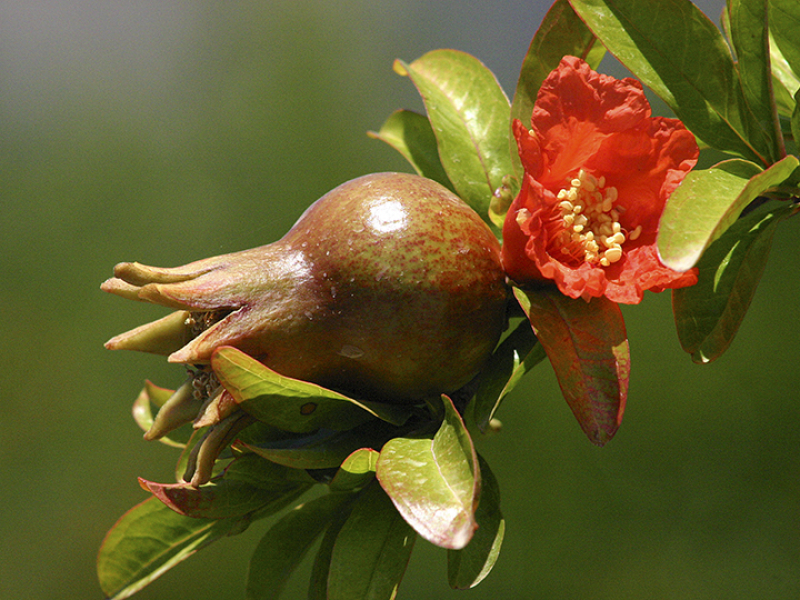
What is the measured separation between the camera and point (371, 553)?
0.39m

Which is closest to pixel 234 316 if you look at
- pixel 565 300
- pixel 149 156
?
pixel 565 300

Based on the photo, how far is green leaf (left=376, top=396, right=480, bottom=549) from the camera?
292 millimetres

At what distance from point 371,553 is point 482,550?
75 millimetres

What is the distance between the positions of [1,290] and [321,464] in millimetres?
1443

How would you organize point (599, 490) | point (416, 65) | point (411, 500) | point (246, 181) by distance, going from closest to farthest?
1. point (411, 500)
2. point (416, 65)
3. point (599, 490)
4. point (246, 181)

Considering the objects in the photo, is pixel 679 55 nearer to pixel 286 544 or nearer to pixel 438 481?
pixel 438 481

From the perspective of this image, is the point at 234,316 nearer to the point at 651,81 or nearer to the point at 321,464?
the point at 321,464

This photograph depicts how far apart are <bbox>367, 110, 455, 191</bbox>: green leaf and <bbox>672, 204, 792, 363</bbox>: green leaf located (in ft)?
0.81

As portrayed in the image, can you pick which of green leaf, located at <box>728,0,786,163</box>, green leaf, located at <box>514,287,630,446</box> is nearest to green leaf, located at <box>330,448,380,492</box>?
green leaf, located at <box>514,287,630,446</box>

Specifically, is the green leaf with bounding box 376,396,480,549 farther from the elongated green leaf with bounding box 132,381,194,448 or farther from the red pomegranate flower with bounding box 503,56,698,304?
the elongated green leaf with bounding box 132,381,194,448

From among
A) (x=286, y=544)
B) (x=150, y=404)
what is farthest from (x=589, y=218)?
(x=150, y=404)

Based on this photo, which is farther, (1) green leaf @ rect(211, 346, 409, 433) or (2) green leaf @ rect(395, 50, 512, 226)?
(2) green leaf @ rect(395, 50, 512, 226)

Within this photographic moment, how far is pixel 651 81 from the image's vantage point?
0.39 m

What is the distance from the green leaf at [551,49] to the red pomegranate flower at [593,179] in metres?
0.05
